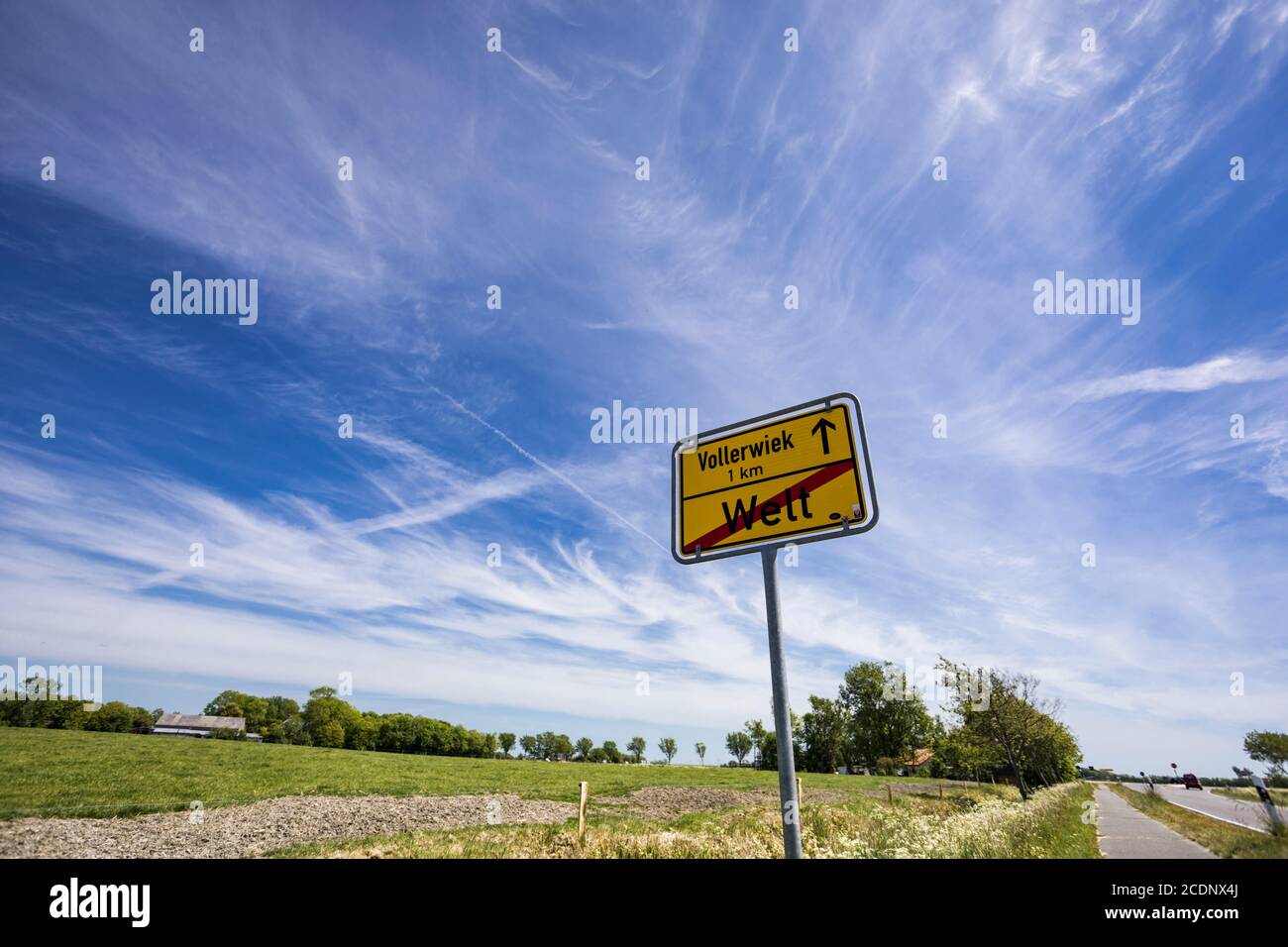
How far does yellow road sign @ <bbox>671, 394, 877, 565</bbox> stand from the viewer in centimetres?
277

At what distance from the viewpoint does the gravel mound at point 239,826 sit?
11.1 metres

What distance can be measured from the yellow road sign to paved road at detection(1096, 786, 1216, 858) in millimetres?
13477

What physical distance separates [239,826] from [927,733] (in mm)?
111369

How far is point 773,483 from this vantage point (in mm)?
3004

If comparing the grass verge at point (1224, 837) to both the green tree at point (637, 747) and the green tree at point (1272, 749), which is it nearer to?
the green tree at point (1272, 749)

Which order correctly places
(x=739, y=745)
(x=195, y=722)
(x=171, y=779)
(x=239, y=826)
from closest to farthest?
(x=239, y=826) < (x=171, y=779) < (x=195, y=722) < (x=739, y=745)

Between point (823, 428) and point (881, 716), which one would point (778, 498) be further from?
point (881, 716)

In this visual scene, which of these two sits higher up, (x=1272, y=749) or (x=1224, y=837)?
(x=1272, y=749)

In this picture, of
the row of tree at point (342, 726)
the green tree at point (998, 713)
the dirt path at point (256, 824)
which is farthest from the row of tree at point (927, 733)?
the row of tree at point (342, 726)

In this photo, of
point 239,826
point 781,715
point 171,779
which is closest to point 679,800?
point 239,826

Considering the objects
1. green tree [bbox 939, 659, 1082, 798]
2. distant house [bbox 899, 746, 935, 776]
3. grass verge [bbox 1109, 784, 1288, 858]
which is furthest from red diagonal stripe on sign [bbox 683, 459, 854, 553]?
distant house [bbox 899, 746, 935, 776]
